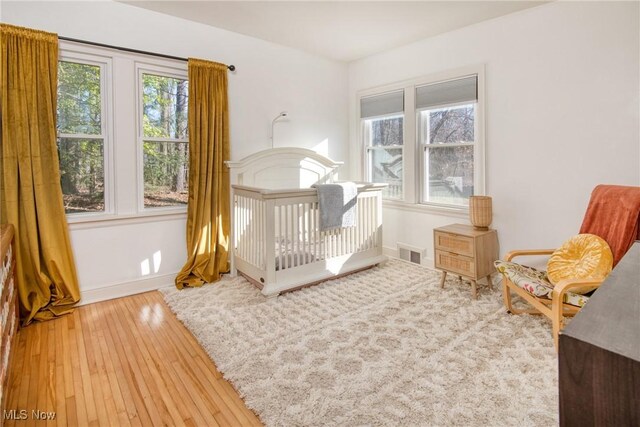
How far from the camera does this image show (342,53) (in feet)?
13.7

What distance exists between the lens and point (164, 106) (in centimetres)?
326

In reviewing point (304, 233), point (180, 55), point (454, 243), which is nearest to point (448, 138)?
point (454, 243)

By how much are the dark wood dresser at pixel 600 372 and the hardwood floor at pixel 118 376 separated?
1416mm

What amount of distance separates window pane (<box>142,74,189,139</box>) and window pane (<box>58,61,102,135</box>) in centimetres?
37

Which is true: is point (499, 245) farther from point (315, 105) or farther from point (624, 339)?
point (624, 339)

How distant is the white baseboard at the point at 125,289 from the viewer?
2934mm

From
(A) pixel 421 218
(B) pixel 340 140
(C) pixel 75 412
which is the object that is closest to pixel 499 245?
(A) pixel 421 218

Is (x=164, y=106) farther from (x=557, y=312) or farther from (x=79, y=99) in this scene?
(x=557, y=312)

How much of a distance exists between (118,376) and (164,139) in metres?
2.06

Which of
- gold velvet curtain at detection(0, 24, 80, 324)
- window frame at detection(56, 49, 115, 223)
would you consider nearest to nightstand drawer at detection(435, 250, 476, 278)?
window frame at detection(56, 49, 115, 223)

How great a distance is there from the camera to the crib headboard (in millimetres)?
3543

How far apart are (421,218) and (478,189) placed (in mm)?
702

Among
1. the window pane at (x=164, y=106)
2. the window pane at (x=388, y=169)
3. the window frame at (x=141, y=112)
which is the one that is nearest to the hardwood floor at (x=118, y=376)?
→ the window frame at (x=141, y=112)

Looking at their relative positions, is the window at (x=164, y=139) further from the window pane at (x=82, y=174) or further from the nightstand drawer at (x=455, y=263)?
the nightstand drawer at (x=455, y=263)
